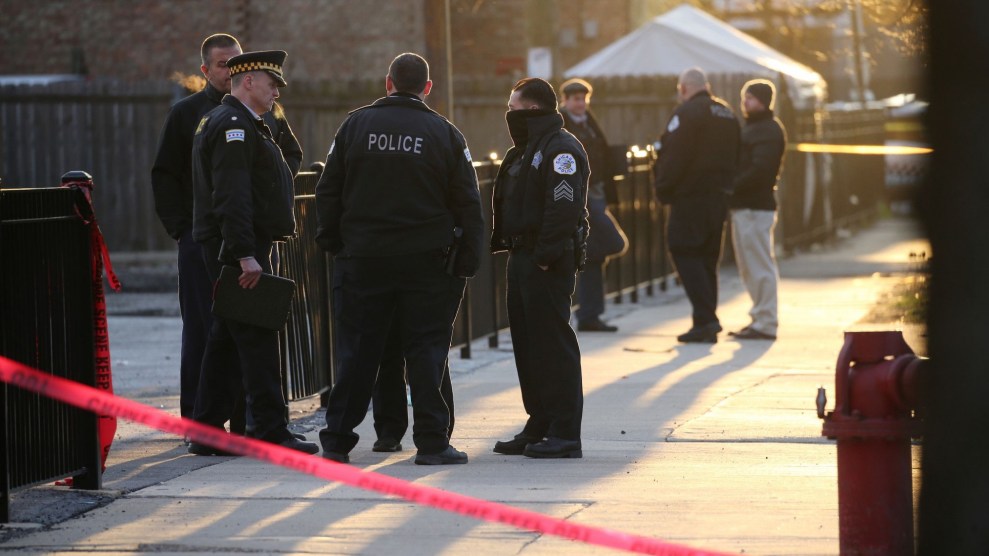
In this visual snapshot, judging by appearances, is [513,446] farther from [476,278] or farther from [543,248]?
[476,278]

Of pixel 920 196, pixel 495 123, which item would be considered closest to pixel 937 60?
pixel 920 196

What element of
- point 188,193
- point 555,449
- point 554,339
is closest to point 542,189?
point 554,339

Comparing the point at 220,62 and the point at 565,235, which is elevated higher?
the point at 220,62

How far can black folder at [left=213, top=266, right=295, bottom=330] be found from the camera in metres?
7.84

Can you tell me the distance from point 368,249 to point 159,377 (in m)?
4.19

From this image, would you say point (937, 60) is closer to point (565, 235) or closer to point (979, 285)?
point (979, 285)

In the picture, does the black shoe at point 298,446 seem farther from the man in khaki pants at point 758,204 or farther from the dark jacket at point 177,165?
the man in khaki pants at point 758,204

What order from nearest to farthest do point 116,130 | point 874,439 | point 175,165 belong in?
point 874,439
point 175,165
point 116,130

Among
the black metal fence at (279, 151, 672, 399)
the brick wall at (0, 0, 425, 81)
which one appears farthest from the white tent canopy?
the brick wall at (0, 0, 425, 81)

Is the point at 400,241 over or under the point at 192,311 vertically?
over

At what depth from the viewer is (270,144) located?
26.4 ft

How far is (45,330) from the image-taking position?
6793mm

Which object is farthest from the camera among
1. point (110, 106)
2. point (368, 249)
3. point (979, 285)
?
point (110, 106)

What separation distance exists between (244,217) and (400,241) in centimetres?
71
